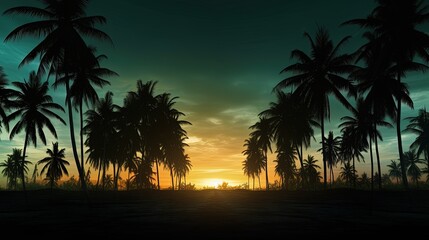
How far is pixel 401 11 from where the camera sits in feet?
78.7

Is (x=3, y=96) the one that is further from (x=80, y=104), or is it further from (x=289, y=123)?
(x=289, y=123)

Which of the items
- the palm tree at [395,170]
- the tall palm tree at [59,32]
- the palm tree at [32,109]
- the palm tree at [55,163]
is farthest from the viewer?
the palm tree at [395,170]

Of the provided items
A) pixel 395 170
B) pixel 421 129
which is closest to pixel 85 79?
pixel 421 129

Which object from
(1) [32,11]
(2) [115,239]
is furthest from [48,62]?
(2) [115,239]

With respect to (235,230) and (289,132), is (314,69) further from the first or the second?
(235,230)

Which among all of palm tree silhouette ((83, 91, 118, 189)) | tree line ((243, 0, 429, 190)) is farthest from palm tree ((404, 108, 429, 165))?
palm tree silhouette ((83, 91, 118, 189))

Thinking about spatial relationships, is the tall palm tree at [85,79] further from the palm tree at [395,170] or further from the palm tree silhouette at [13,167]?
the palm tree at [395,170]

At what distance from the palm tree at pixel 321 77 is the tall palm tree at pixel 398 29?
3.07m

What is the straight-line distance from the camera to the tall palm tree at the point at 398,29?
23078 millimetres

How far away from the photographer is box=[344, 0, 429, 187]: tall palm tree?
909 inches

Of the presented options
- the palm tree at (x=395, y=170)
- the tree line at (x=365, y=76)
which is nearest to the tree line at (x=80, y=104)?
the tree line at (x=365, y=76)

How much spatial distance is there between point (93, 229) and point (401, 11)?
25.2 metres

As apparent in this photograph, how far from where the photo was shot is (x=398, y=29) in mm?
23422

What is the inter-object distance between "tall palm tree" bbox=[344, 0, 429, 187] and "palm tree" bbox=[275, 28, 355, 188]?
10.1 feet
